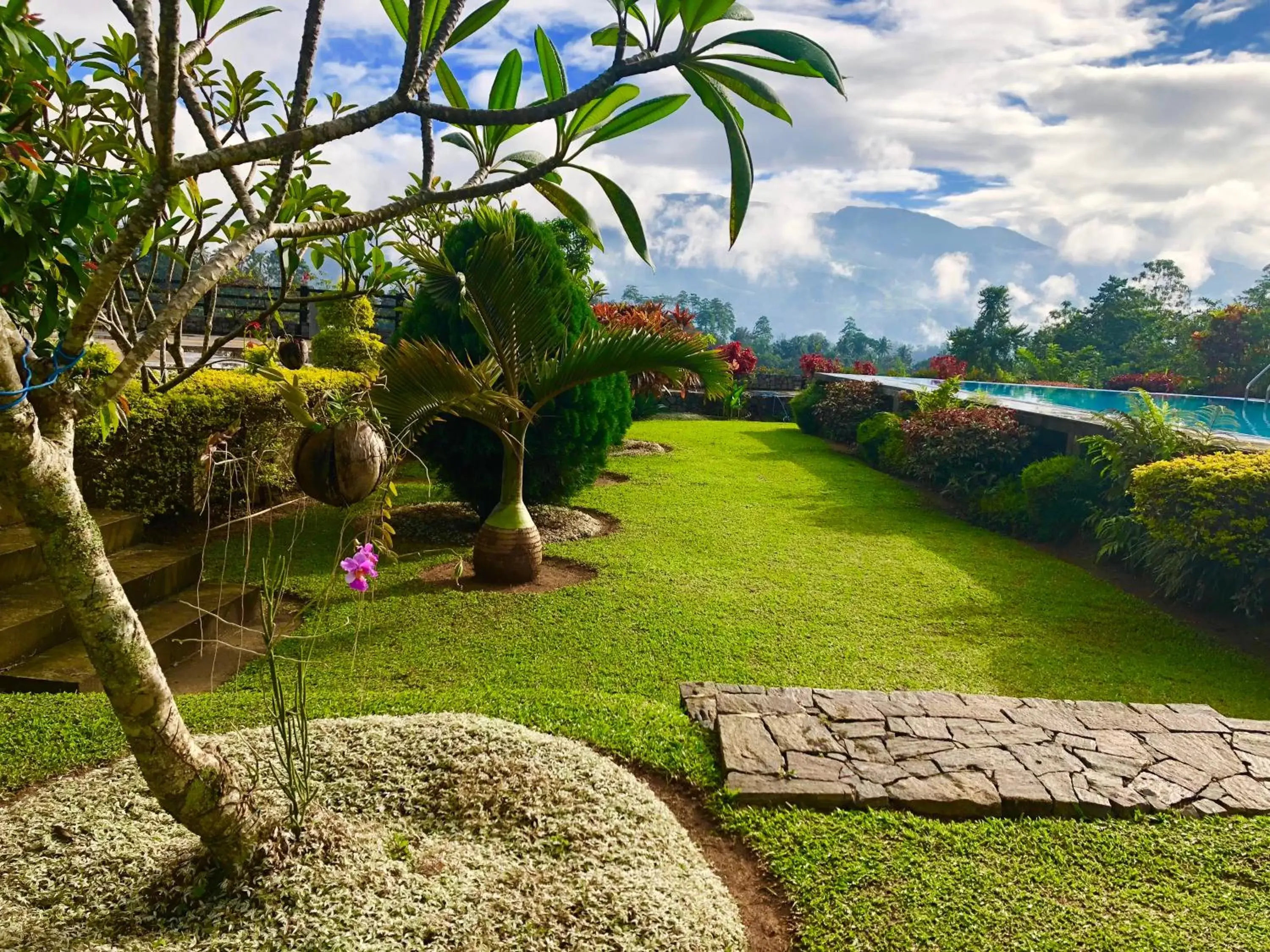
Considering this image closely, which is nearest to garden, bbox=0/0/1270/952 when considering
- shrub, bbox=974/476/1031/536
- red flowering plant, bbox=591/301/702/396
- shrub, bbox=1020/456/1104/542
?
shrub, bbox=1020/456/1104/542

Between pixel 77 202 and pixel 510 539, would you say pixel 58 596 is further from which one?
pixel 77 202

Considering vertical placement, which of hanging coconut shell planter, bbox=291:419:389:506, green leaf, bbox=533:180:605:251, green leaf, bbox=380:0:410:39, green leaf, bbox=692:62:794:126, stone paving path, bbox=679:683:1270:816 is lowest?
stone paving path, bbox=679:683:1270:816

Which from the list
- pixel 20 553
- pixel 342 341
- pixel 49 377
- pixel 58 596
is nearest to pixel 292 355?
pixel 342 341

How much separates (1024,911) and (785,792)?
894 mm

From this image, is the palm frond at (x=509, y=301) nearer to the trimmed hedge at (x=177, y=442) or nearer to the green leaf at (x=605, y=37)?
the trimmed hedge at (x=177, y=442)

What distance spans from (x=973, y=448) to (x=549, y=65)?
29.9ft

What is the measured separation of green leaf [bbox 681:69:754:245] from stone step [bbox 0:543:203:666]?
135 inches

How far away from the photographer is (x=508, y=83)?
1.94 metres

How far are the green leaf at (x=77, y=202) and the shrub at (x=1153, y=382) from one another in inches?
981

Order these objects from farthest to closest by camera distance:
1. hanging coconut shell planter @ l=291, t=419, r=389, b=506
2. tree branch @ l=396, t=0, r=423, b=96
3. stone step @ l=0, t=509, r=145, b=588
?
1. stone step @ l=0, t=509, r=145, b=588
2. hanging coconut shell planter @ l=291, t=419, r=389, b=506
3. tree branch @ l=396, t=0, r=423, b=96

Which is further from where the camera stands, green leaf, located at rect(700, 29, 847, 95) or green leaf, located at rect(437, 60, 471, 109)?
green leaf, located at rect(437, 60, 471, 109)

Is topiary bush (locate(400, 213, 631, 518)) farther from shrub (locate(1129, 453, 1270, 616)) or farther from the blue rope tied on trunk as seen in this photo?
the blue rope tied on trunk

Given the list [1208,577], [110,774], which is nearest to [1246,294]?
[1208,577]

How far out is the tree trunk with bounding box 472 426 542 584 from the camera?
6035mm
